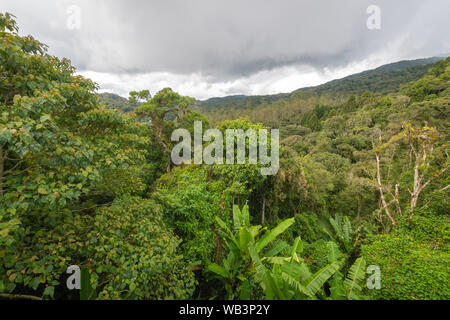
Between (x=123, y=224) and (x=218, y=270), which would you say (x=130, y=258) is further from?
(x=218, y=270)

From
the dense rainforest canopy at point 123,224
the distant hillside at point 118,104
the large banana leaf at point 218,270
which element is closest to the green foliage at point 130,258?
the dense rainforest canopy at point 123,224

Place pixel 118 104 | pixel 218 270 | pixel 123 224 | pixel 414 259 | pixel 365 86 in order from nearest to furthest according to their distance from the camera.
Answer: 1. pixel 123 224
2. pixel 414 259
3. pixel 218 270
4. pixel 118 104
5. pixel 365 86

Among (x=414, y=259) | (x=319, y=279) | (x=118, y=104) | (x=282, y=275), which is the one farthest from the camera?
(x=118, y=104)

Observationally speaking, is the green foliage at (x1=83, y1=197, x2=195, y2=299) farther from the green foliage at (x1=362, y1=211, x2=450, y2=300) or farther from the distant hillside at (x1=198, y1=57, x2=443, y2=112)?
the distant hillside at (x1=198, y1=57, x2=443, y2=112)

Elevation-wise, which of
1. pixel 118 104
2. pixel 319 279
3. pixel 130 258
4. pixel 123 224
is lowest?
pixel 319 279

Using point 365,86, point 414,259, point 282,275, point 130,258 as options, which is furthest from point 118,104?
point 365,86

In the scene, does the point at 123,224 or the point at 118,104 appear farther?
the point at 118,104

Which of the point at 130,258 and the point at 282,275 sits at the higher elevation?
the point at 130,258

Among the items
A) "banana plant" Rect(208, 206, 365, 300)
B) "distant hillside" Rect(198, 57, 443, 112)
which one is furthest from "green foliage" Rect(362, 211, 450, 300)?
"distant hillside" Rect(198, 57, 443, 112)

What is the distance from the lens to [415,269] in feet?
11.5

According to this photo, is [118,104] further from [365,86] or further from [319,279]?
[365,86]

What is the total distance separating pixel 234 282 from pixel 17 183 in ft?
14.7

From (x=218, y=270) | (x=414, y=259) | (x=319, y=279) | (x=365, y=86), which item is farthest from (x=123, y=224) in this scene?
(x=365, y=86)
